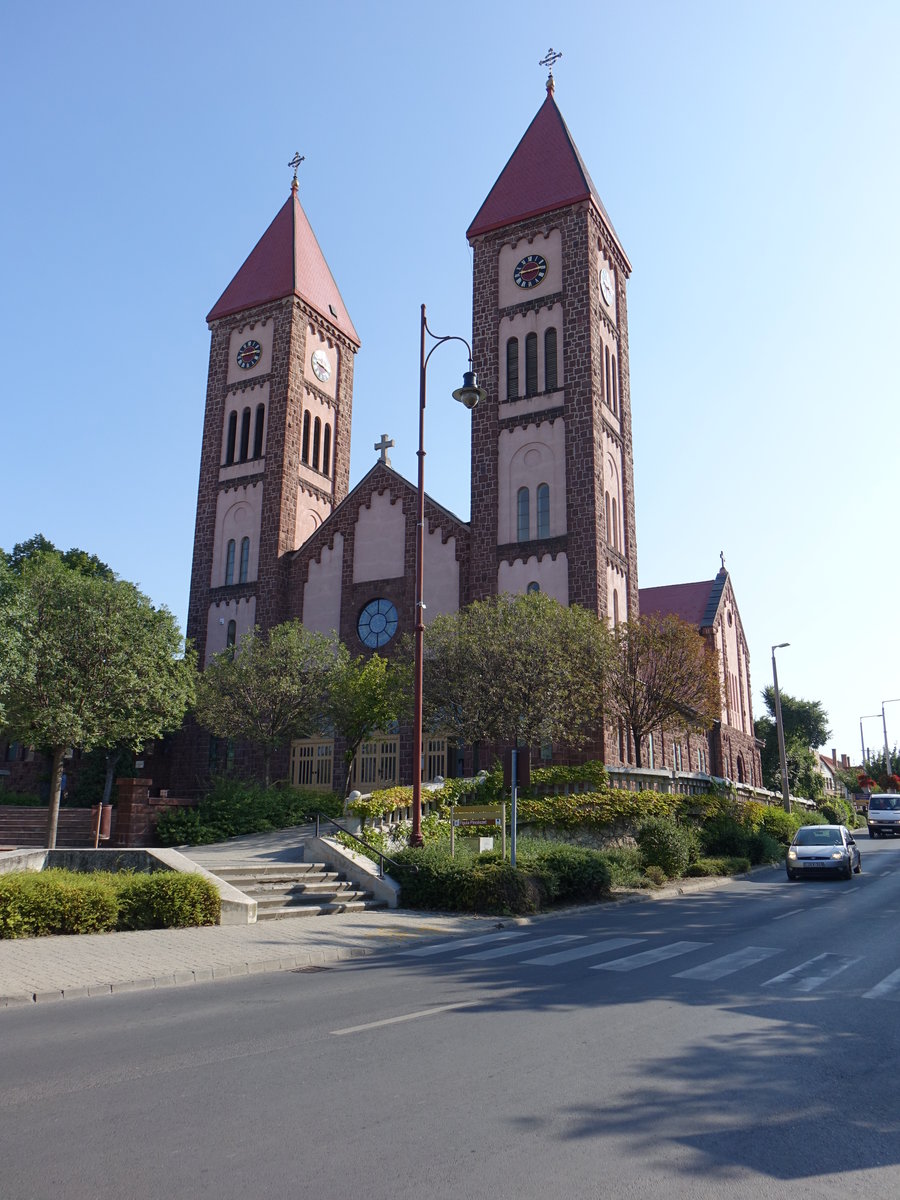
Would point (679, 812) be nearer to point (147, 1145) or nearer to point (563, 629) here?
point (563, 629)

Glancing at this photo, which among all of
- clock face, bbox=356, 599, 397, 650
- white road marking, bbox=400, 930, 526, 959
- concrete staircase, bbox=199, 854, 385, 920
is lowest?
white road marking, bbox=400, 930, 526, 959

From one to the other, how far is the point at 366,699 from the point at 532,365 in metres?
15.0

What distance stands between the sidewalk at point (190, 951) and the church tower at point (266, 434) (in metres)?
24.0

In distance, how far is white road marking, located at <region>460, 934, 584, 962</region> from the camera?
37.8 feet

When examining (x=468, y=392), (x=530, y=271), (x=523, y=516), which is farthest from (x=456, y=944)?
(x=530, y=271)

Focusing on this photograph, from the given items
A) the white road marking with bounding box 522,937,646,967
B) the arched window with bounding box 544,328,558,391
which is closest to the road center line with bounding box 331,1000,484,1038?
the white road marking with bounding box 522,937,646,967

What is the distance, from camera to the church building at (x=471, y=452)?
108ft

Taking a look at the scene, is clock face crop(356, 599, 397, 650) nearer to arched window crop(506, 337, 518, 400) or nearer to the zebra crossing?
arched window crop(506, 337, 518, 400)

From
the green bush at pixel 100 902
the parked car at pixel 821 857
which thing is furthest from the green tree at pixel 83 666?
the parked car at pixel 821 857

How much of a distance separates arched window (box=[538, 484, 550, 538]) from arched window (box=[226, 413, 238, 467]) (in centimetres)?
1535

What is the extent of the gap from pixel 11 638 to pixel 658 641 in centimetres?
1865

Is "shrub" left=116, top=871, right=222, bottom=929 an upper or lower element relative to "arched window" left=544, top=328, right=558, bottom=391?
lower

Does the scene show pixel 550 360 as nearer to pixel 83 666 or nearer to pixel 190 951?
pixel 83 666

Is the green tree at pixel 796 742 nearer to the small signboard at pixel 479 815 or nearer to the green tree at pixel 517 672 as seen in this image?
the green tree at pixel 517 672
